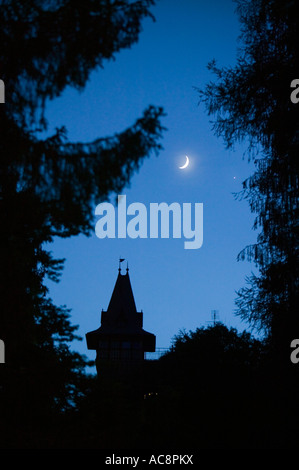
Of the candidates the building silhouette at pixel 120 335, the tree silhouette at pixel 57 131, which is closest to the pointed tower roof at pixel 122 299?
the building silhouette at pixel 120 335

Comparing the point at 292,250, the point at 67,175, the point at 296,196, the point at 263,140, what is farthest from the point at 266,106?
the point at 67,175

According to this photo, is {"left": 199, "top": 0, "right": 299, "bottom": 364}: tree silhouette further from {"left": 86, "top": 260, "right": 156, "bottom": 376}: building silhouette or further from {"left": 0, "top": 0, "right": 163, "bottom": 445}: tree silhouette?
{"left": 86, "top": 260, "right": 156, "bottom": 376}: building silhouette

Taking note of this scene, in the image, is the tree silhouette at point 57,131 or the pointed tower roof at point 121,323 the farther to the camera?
the pointed tower roof at point 121,323

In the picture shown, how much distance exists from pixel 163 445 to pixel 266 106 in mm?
12977

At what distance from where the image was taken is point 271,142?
9172 millimetres

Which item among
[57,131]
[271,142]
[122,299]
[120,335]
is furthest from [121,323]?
[57,131]

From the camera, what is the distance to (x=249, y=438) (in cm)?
1565

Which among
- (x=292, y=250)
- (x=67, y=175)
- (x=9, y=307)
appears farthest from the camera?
(x=292, y=250)

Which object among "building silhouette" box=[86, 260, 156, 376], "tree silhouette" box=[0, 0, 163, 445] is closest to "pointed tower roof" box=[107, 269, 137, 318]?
"building silhouette" box=[86, 260, 156, 376]

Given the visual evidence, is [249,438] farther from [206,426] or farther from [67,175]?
[67,175]

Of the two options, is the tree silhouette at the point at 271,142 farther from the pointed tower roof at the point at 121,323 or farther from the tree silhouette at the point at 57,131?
Result: the pointed tower roof at the point at 121,323

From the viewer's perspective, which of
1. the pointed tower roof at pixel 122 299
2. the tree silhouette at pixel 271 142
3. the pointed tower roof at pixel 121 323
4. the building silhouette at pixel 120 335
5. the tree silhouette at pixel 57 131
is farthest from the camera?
the pointed tower roof at pixel 122 299

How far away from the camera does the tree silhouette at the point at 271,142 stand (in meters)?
8.53

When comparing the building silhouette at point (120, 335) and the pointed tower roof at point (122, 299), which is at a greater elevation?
the pointed tower roof at point (122, 299)
